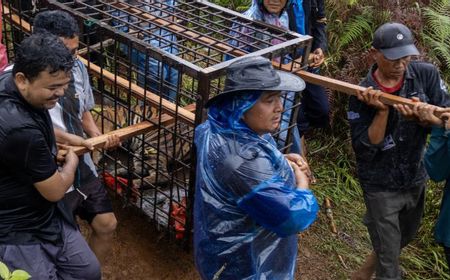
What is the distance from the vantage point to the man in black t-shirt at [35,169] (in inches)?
91.7

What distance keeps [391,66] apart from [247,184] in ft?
4.59

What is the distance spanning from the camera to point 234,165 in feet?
7.18

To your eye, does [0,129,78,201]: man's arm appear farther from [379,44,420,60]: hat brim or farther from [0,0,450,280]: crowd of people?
[379,44,420,60]: hat brim

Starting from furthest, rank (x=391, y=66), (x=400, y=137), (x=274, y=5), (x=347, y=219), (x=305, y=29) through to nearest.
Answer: (x=347, y=219)
(x=305, y=29)
(x=274, y=5)
(x=400, y=137)
(x=391, y=66)

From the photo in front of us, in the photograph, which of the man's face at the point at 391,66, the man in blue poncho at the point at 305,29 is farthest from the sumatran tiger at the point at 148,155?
the man's face at the point at 391,66

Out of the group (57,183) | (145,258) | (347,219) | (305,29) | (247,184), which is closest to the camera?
(247,184)

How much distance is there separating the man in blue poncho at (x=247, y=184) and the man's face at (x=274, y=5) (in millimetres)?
1749

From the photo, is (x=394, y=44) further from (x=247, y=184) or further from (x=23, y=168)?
(x=23, y=168)

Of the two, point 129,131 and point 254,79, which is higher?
point 254,79

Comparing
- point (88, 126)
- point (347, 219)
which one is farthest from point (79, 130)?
point (347, 219)

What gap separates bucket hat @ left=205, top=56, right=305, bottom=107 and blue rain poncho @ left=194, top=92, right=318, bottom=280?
0.15 ft

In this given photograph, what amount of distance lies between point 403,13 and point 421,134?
3021 millimetres

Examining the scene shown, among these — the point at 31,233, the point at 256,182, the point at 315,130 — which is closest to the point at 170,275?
the point at 31,233

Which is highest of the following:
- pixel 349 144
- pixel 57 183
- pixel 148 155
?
pixel 57 183
